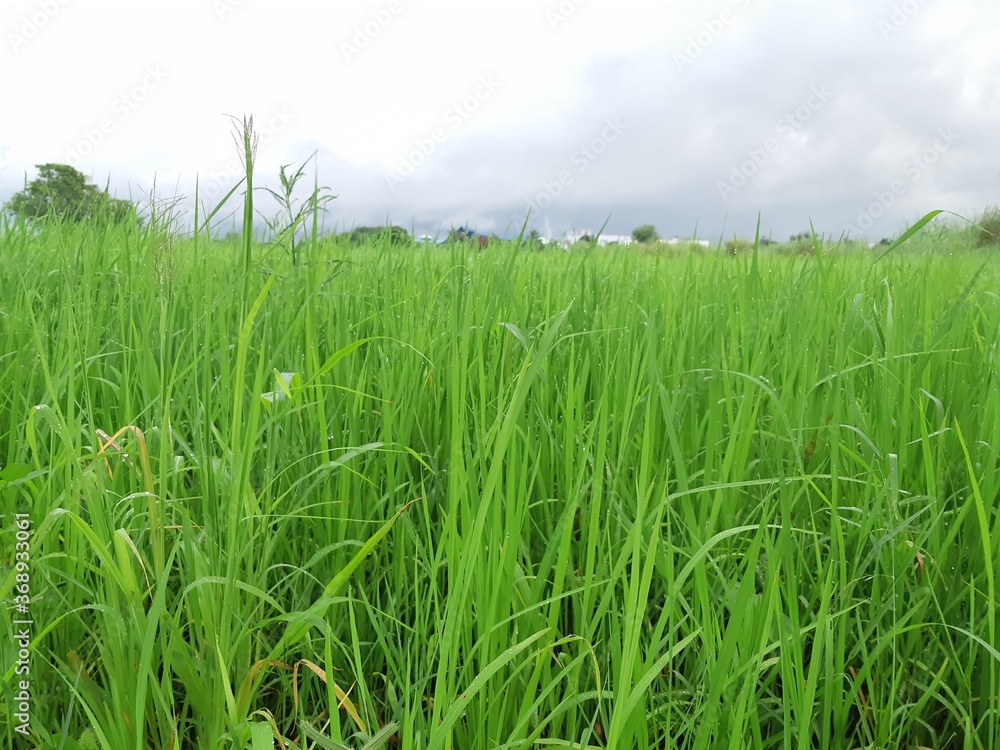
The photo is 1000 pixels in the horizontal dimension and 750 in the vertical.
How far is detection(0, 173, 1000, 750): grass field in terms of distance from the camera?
2.63 ft

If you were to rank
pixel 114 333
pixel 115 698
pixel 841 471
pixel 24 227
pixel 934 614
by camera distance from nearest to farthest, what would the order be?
pixel 115 698 → pixel 934 614 → pixel 841 471 → pixel 114 333 → pixel 24 227

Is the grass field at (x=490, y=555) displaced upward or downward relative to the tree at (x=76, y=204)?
downward

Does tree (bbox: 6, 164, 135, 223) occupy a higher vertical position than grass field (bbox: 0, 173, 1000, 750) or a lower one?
higher

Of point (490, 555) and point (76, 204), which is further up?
point (76, 204)

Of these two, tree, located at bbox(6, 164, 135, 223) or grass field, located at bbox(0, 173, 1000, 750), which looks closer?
grass field, located at bbox(0, 173, 1000, 750)

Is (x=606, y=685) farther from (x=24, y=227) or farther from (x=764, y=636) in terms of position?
(x=24, y=227)

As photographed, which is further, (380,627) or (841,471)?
(841,471)

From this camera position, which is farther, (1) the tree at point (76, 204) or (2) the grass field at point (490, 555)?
(1) the tree at point (76, 204)

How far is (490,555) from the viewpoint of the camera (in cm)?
82

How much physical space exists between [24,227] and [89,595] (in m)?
2.26

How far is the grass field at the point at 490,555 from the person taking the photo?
0.80 metres

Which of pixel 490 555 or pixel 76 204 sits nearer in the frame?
pixel 490 555

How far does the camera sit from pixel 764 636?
79cm

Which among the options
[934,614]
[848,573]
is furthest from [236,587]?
[934,614]
